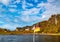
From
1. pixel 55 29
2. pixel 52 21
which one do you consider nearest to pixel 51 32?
pixel 55 29

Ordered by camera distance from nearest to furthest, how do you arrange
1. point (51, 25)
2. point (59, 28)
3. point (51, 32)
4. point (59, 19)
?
point (59, 28), point (51, 32), point (51, 25), point (59, 19)

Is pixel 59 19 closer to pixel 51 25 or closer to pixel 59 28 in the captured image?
pixel 51 25

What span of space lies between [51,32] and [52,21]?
6.90 m

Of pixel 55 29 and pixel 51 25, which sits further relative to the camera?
pixel 51 25

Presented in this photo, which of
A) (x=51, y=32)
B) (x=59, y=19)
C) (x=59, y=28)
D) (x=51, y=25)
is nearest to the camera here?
(x=59, y=28)

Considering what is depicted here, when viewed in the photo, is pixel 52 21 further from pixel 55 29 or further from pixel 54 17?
pixel 55 29

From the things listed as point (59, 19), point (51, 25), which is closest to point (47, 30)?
point (51, 25)

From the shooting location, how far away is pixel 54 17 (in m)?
60.4

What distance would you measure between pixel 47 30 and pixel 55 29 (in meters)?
2.19

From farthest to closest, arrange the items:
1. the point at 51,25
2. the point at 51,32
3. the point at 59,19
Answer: the point at 59,19
the point at 51,25
the point at 51,32

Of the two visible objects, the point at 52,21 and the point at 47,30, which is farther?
the point at 52,21

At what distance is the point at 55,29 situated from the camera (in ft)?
161

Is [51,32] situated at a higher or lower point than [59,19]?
lower

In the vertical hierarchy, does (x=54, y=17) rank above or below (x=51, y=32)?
above
